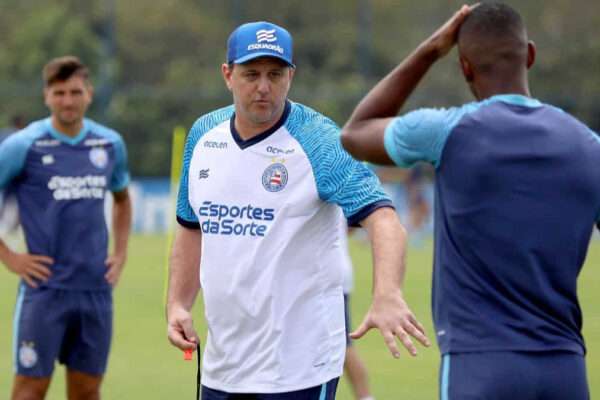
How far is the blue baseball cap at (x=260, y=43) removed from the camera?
554 cm

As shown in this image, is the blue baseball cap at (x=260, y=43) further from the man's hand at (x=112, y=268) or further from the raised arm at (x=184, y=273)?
the man's hand at (x=112, y=268)

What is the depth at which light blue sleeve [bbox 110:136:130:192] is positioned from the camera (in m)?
8.63

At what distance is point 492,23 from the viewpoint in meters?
4.29

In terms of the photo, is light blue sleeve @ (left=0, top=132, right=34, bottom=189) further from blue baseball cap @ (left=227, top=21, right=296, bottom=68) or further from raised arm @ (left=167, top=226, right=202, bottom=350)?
blue baseball cap @ (left=227, top=21, right=296, bottom=68)

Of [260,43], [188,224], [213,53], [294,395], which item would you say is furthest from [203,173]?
[213,53]

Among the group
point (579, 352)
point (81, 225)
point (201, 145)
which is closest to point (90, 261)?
point (81, 225)

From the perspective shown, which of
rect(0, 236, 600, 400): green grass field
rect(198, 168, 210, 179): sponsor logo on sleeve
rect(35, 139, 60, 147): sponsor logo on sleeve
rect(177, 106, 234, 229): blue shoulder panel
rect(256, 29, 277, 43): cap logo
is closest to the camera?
rect(256, 29, 277, 43): cap logo

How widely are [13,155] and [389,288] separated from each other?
156 inches

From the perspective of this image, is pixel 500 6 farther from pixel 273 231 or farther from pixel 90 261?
pixel 90 261

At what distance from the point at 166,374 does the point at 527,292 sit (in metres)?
7.18

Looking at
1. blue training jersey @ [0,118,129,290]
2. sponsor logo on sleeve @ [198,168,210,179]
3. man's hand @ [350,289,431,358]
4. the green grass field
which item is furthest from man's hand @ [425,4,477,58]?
the green grass field

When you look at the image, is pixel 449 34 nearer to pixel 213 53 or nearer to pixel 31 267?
pixel 31 267

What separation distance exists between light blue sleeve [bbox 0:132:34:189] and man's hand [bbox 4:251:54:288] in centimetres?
48

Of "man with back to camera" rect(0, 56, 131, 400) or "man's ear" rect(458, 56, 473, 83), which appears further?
"man with back to camera" rect(0, 56, 131, 400)
